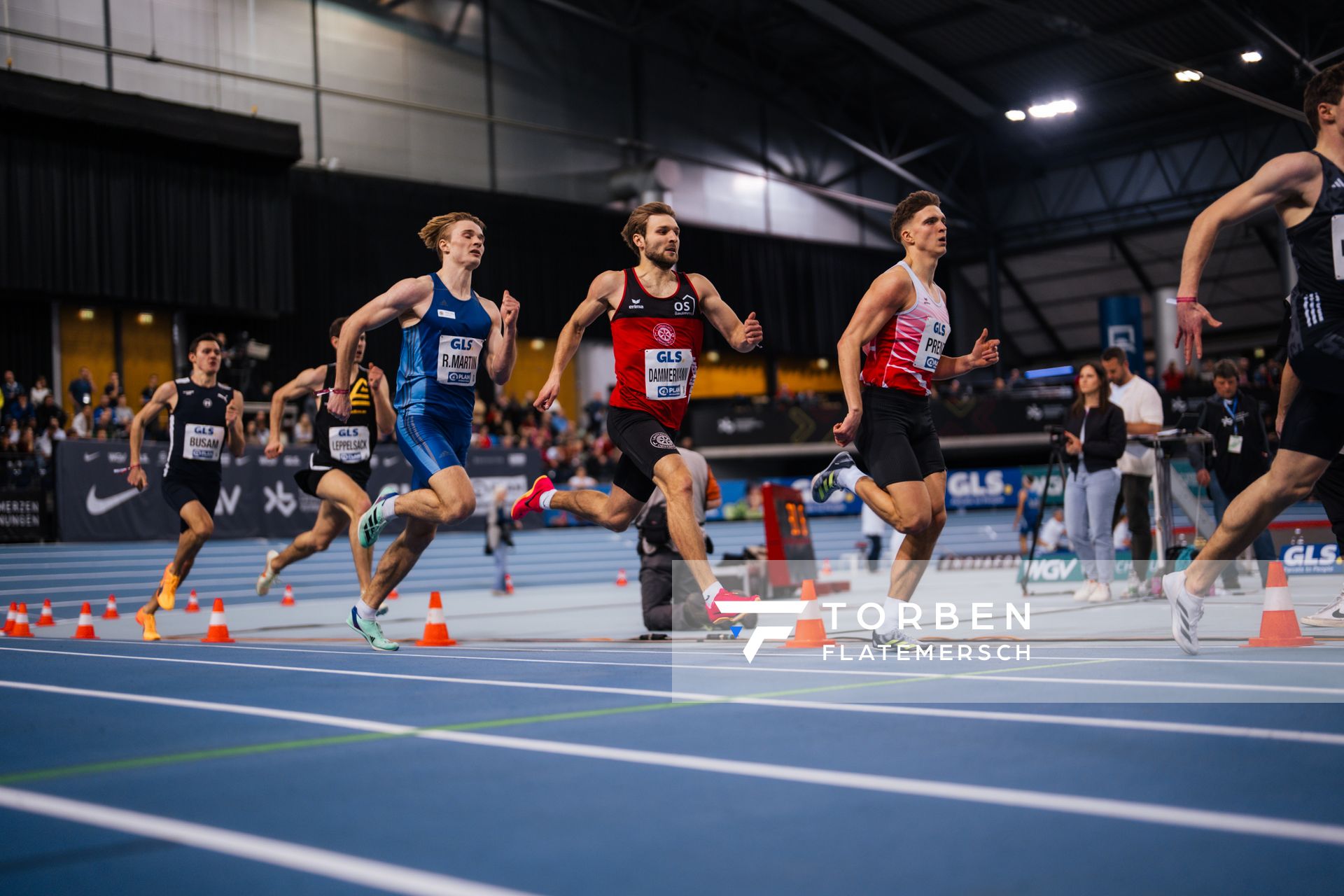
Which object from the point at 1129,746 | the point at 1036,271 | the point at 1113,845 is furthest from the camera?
the point at 1036,271

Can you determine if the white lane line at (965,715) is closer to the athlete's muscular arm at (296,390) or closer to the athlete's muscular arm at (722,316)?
the athlete's muscular arm at (722,316)

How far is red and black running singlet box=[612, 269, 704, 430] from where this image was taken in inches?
222

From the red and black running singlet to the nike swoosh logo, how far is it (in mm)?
12197

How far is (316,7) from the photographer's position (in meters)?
26.5

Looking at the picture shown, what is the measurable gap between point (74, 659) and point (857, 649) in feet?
12.3

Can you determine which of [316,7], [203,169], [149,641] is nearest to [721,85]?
[316,7]

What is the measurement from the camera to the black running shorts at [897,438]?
17.0 ft

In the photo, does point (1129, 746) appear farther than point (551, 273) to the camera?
No

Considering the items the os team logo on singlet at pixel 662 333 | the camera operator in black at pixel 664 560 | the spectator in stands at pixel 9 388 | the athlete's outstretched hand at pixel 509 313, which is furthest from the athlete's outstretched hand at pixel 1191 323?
the spectator in stands at pixel 9 388

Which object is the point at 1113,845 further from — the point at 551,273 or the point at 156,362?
the point at 551,273

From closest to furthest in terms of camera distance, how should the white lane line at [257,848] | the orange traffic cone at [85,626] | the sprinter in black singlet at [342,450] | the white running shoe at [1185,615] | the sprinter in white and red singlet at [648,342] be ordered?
the white lane line at [257,848]
the white running shoe at [1185,615]
the sprinter in white and red singlet at [648,342]
the sprinter in black singlet at [342,450]
the orange traffic cone at [85,626]

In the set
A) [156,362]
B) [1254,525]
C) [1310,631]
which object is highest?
[156,362]

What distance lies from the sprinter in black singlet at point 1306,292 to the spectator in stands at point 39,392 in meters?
19.9

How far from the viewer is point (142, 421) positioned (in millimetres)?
8891
